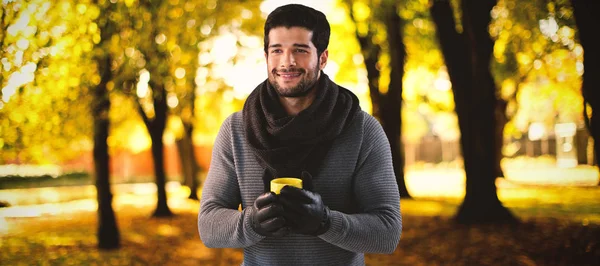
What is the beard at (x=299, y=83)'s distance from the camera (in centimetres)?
194

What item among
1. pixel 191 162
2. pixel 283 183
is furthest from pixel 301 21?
pixel 191 162

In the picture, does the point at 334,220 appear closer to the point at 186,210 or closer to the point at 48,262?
the point at 48,262

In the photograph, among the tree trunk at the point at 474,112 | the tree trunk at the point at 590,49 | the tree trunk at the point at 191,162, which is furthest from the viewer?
the tree trunk at the point at 191,162

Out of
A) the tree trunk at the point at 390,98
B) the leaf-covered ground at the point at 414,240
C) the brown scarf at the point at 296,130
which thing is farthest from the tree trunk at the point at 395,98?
the brown scarf at the point at 296,130

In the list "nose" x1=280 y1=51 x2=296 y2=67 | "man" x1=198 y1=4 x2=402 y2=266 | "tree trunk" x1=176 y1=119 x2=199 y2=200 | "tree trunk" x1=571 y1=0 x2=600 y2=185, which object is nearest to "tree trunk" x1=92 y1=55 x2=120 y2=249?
"tree trunk" x1=571 y1=0 x2=600 y2=185

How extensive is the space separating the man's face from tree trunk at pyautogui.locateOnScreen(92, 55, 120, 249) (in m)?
7.61

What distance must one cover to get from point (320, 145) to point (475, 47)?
936 cm

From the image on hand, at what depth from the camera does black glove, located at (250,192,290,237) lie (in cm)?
162

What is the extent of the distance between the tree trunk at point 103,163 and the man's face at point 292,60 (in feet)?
25.0

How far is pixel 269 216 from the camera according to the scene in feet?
5.37

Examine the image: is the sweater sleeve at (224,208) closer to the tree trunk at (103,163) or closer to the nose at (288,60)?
the nose at (288,60)

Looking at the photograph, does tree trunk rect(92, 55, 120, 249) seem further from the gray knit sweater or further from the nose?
the nose

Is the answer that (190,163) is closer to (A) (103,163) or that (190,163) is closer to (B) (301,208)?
(A) (103,163)

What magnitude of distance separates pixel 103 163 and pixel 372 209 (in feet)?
28.2
